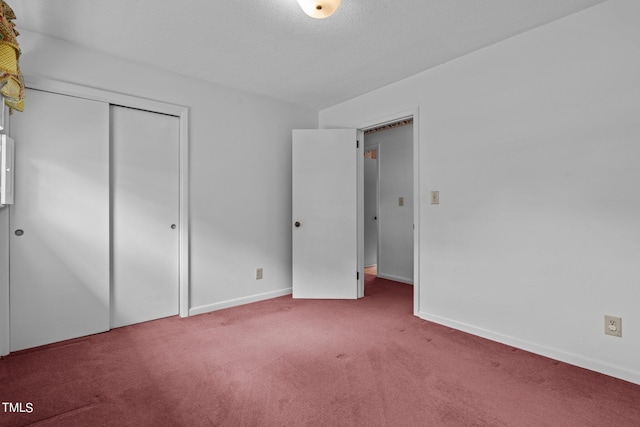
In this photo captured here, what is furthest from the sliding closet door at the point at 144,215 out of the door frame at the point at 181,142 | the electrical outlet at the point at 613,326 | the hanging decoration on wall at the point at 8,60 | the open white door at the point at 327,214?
the electrical outlet at the point at 613,326

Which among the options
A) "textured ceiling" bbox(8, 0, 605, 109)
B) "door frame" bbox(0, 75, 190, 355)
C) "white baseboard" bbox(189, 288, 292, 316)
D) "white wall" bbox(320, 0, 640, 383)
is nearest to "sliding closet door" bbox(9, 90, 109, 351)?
"door frame" bbox(0, 75, 190, 355)

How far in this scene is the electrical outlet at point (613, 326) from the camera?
6.52ft

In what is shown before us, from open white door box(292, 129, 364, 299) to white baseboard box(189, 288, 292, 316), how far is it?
0.20 m

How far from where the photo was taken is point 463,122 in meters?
2.73

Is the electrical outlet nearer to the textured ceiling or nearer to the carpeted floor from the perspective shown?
the carpeted floor

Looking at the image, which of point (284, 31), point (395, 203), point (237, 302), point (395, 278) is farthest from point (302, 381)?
point (395, 203)

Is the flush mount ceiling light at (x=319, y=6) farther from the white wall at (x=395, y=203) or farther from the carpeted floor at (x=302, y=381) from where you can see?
the white wall at (x=395, y=203)

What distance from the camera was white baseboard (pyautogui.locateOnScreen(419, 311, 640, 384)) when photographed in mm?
1967

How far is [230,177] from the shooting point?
342cm

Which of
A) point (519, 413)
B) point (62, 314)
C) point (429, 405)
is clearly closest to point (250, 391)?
point (429, 405)

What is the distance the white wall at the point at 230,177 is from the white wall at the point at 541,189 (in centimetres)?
163

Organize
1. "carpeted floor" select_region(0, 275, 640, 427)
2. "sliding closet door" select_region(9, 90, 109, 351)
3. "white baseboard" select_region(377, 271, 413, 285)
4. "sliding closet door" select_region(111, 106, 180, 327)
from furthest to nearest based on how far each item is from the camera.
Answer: "white baseboard" select_region(377, 271, 413, 285)
"sliding closet door" select_region(111, 106, 180, 327)
"sliding closet door" select_region(9, 90, 109, 351)
"carpeted floor" select_region(0, 275, 640, 427)

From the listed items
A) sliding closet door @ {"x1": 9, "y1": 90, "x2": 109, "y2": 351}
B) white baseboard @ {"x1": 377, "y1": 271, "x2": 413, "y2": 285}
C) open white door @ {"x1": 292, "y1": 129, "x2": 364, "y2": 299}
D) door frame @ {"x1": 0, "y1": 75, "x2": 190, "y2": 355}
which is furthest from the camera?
white baseboard @ {"x1": 377, "y1": 271, "x2": 413, "y2": 285}

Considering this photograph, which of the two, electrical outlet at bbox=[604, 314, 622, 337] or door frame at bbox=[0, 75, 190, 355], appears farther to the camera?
door frame at bbox=[0, 75, 190, 355]
